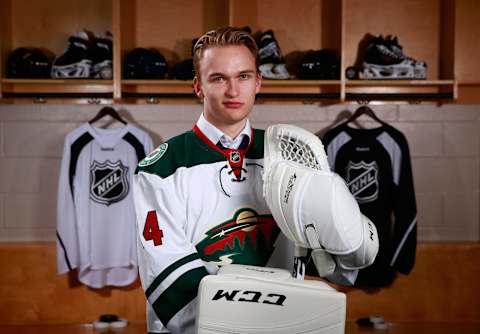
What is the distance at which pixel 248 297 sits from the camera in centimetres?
117

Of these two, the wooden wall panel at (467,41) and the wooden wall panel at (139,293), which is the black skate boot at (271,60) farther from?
the wooden wall panel at (139,293)

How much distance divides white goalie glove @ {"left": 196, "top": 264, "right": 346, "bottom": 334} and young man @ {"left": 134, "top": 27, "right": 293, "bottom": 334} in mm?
130

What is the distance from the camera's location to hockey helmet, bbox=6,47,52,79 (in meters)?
3.26

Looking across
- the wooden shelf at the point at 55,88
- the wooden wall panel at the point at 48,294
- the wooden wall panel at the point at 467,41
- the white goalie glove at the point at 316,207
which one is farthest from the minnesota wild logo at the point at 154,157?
the wooden wall panel at the point at 467,41

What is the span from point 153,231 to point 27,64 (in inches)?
85.4

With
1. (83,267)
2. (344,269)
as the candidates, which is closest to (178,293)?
(344,269)

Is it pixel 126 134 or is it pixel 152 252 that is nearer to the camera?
pixel 152 252

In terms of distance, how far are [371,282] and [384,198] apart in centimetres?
42

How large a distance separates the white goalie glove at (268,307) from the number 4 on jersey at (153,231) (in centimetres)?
21

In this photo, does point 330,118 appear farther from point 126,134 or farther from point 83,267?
point 83,267

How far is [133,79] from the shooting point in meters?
3.25

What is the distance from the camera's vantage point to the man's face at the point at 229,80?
139 centimetres

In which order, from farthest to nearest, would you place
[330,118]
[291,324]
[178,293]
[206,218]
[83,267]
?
[330,118], [83,267], [206,218], [178,293], [291,324]

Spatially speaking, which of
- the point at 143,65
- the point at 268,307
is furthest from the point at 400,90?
the point at 268,307
